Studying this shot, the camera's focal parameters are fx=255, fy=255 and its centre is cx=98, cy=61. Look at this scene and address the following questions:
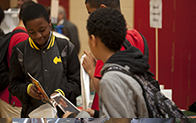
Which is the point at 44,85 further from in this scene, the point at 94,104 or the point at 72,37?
A: the point at 72,37

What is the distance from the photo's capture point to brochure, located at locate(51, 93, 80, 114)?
4.62 ft

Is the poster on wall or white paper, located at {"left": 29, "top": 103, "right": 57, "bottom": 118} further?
the poster on wall

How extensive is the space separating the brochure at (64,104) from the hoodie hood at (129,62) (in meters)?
0.42

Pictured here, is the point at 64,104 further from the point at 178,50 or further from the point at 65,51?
the point at 178,50

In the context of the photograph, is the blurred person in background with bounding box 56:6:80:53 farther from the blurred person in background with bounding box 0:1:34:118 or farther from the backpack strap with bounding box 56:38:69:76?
the backpack strap with bounding box 56:38:69:76

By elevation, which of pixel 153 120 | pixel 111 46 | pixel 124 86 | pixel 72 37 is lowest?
pixel 72 37

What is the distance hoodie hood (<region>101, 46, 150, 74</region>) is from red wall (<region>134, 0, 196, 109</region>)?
2.91 m

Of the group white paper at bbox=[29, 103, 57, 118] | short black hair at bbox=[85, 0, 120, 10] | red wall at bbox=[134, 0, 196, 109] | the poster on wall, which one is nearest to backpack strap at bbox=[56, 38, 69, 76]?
white paper at bbox=[29, 103, 57, 118]

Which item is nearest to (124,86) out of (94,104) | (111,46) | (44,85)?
(111,46)

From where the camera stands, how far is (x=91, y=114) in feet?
4.01

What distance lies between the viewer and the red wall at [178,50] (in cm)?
379

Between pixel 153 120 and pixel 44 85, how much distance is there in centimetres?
110

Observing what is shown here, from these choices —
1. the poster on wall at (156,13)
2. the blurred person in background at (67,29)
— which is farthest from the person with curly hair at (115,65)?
the blurred person in background at (67,29)

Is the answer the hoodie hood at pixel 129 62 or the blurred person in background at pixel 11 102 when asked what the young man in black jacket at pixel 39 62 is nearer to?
the blurred person in background at pixel 11 102
